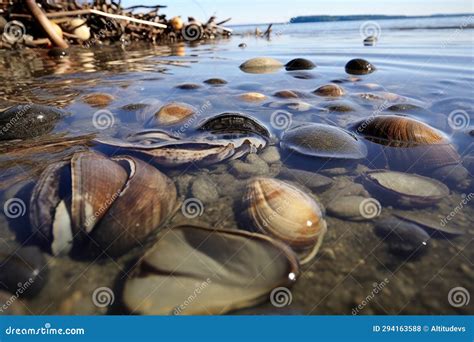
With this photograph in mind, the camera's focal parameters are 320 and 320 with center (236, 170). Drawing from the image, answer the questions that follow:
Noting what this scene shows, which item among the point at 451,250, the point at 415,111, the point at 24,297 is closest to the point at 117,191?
the point at 24,297

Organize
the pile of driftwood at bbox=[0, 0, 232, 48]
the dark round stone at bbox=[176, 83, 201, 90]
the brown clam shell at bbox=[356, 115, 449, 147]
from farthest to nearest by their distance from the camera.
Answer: the pile of driftwood at bbox=[0, 0, 232, 48]
the dark round stone at bbox=[176, 83, 201, 90]
the brown clam shell at bbox=[356, 115, 449, 147]

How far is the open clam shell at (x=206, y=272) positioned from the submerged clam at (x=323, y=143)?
1271 millimetres

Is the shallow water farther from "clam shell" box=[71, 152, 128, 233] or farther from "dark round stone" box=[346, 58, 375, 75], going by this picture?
"dark round stone" box=[346, 58, 375, 75]

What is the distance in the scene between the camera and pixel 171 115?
11.8ft

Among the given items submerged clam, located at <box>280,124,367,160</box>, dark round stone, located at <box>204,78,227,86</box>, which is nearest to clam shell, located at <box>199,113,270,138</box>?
submerged clam, located at <box>280,124,367,160</box>

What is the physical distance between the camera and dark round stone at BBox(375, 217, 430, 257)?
180 centimetres

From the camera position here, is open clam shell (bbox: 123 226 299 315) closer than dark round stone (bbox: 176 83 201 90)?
Yes

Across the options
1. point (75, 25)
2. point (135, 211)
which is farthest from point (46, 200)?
point (75, 25)

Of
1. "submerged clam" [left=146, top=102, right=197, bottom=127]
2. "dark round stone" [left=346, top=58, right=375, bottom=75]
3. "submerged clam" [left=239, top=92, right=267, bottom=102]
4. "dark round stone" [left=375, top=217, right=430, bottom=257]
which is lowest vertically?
"dark round stone" [left=346, top=58, right=375, bottom=75]

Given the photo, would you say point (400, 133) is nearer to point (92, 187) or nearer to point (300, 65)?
point (92, 187)

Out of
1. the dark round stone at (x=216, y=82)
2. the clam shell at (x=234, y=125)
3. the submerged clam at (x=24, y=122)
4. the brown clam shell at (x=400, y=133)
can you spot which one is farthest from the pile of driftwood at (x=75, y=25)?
the brown clam shell at (x=400, y=133)

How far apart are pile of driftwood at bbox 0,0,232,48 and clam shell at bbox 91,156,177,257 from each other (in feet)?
42.2

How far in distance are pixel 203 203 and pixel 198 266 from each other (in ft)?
1.87

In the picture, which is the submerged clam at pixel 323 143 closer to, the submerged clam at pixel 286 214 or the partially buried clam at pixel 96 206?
the submerged clam at pixel 286 214
